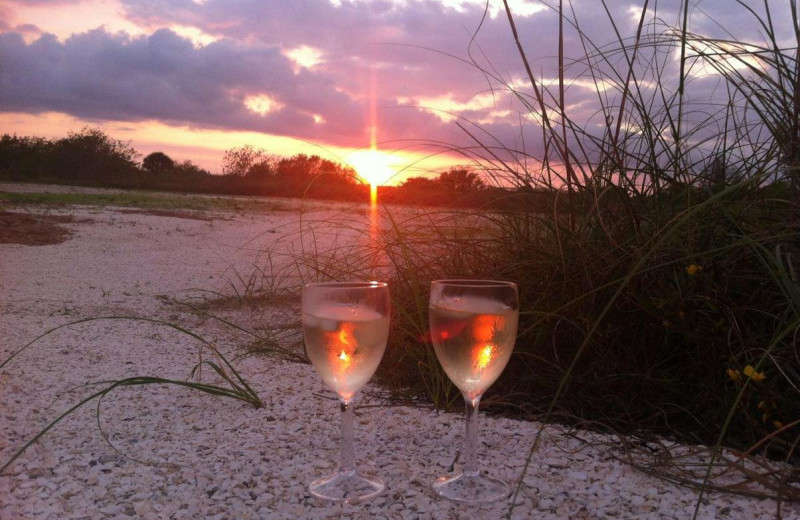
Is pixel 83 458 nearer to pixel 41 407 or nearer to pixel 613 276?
pixel 41 407

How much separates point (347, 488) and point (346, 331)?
427 millimetres

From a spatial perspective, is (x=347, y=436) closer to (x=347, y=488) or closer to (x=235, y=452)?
(x=347, y=488)

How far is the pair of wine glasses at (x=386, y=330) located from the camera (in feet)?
4.42

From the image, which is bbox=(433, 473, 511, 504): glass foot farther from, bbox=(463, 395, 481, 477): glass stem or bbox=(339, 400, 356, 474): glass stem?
bbox=(339, 400, 356, 474): glass stem

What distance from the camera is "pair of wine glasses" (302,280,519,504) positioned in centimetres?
135

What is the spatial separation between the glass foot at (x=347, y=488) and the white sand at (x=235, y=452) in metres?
0.02

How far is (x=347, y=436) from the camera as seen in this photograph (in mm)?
1499

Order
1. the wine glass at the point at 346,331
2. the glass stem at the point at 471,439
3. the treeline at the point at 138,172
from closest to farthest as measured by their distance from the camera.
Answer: the wine glass at the point at 346,331
the glass stem at the point at 471,439
the treeline at the point at 138,172

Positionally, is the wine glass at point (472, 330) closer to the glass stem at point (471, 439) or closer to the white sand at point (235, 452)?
the glass stem at point (471, 439)

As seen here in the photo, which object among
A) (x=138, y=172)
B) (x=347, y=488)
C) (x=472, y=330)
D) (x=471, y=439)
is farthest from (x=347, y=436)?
(x=138, y=172)

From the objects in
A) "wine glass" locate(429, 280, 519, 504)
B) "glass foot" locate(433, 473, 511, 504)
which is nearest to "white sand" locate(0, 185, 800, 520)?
"glass foot" locate(433, 473, 511, 504)

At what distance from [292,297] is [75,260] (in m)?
2.43

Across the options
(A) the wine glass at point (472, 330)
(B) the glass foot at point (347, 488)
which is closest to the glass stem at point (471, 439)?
(A) the wine glass at point (472, 330)

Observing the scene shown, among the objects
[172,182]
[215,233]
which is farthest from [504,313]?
[172,182]
